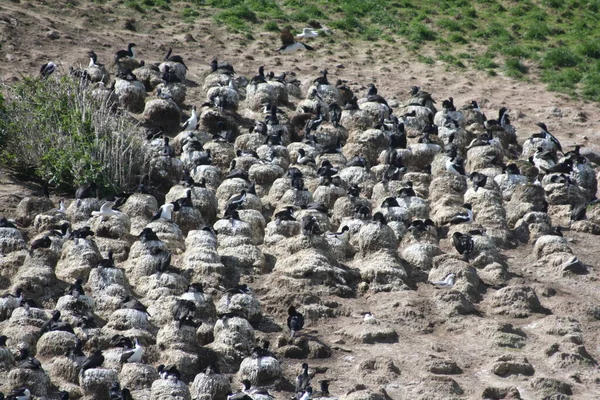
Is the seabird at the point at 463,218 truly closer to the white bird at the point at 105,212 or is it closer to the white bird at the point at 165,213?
the white bird at the point at 165,213

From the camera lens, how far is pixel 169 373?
20328mm

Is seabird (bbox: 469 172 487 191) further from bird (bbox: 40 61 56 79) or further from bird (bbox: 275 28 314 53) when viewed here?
bird (bbox: 40 61 56 79)

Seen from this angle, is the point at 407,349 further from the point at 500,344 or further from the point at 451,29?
the point at 451,29

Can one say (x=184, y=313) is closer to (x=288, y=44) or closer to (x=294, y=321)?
(x=294, y=321)

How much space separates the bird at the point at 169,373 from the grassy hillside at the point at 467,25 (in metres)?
22.3

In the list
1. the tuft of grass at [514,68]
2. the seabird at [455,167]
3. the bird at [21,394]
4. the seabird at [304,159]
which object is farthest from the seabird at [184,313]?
the tuft of grass at [514,68]

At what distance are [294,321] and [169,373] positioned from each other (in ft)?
10.9

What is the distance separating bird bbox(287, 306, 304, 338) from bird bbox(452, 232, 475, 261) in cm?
484

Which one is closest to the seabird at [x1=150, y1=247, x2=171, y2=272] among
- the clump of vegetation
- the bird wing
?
the clump of vegetation

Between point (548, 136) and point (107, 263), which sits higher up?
point (548, 136)

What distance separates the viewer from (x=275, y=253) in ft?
86.8

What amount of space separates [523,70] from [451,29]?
12.0 feet

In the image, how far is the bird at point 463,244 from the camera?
26.5 meters

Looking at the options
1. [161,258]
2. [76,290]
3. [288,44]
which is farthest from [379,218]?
[288,44]
